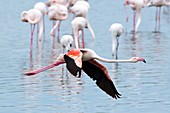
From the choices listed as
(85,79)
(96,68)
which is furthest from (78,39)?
(96,68)

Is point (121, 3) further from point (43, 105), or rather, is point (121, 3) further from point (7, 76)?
point (43, 105)

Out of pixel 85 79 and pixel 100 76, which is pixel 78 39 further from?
pixel 100 76

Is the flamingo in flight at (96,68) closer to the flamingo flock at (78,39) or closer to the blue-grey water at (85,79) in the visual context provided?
the flamingo flock at (78,39)

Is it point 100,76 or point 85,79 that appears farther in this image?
point 85,79

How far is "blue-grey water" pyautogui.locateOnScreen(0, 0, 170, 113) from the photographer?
10.2 m

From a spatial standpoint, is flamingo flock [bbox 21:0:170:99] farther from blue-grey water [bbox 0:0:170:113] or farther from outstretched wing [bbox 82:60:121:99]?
blue-grey water [bbox 0:0:170:113]

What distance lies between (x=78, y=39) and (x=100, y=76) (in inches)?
327

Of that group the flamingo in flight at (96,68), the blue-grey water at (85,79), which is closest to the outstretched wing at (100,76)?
the flamingo in flight at (96,68)

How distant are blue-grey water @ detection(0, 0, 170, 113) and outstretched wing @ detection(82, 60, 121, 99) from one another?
41 cm

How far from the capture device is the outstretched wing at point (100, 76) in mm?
9508

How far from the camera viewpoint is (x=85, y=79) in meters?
12.8

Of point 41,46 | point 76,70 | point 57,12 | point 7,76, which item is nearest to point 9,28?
point 57,12

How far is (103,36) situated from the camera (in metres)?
20.0

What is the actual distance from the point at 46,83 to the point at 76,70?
4.26 meters
